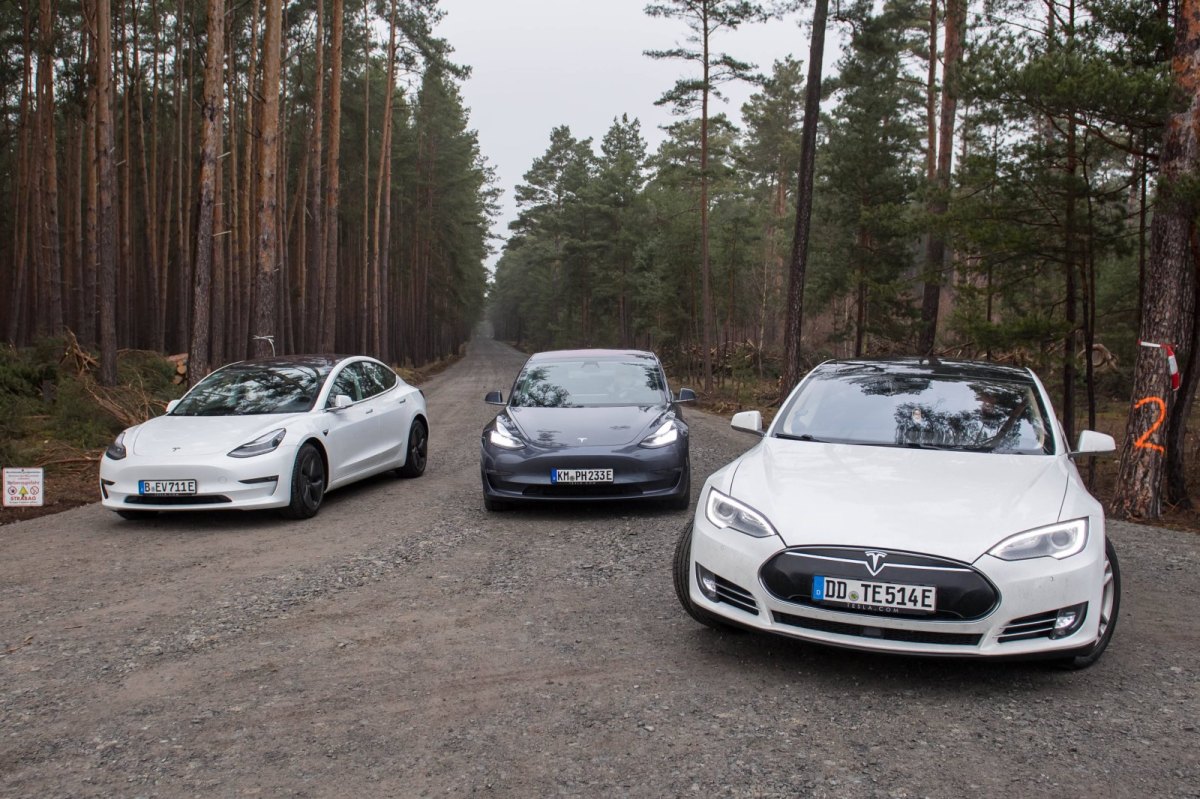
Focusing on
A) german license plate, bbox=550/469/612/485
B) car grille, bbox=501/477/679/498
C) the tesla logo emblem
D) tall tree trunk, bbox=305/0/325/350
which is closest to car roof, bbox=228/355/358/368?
car grille, bbox=501/477/679/498

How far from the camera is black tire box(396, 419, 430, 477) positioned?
35.9ft

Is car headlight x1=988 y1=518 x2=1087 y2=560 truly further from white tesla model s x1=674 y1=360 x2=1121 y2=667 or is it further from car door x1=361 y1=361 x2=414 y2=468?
car door x1=361 y1=361 x2=414 y2=468

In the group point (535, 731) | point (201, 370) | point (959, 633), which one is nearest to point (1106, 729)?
point (959, 633)

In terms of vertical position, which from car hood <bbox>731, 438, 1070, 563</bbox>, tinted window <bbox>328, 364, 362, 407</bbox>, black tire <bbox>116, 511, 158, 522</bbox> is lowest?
black tire <bbox>116, 511, 158, 522</bbox>

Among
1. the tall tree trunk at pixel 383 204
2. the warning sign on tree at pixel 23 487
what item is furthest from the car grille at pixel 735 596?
the tall tree trunk at pixel 383 204

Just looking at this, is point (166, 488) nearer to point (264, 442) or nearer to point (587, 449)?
point (264, 442)

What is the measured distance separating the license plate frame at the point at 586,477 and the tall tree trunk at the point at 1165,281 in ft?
18.7

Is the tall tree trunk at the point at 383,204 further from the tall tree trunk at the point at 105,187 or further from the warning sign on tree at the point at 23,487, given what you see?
the warning sign on tree at the point at 23,487

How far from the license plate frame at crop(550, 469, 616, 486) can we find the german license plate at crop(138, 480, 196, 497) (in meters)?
3.31

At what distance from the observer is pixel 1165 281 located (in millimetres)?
8945

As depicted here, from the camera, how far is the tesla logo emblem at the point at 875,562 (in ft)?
12.6

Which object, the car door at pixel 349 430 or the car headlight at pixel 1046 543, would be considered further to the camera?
the car door at pixel 349 430

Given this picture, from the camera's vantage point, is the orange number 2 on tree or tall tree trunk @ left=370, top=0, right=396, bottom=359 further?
tall tree trunk @ left=370, top=0, right=396, bottom=359

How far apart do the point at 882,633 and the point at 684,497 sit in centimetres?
449
